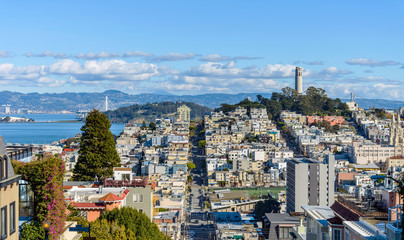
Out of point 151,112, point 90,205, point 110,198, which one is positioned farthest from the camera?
point 151,112

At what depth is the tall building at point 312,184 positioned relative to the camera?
108 ft

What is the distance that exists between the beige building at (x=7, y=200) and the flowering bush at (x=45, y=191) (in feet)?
3.74

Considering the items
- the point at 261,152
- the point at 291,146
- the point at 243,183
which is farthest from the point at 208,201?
the point at 291,146

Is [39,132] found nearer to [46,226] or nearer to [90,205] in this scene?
[90,205]

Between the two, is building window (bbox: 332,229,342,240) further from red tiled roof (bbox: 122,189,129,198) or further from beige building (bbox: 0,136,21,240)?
beige building (bbox: 0,136,21,240)

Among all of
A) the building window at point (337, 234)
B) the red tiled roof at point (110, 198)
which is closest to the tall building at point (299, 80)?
the red tiled roof at point (110, 198)

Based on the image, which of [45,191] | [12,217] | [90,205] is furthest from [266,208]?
[12,217]

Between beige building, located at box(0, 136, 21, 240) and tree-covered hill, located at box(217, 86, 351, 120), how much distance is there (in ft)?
234

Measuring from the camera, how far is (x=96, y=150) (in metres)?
12.3

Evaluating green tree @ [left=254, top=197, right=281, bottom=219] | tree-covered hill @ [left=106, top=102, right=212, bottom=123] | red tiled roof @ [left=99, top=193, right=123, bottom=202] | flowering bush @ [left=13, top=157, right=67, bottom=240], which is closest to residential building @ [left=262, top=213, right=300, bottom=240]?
red tiled roof @ [left=99, top=193, right=123, bottom=202]

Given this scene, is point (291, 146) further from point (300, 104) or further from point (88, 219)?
point (88, 219)

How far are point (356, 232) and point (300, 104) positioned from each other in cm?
7124

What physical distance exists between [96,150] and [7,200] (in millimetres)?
7318

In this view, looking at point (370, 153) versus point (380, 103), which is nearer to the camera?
point (370, 153)
